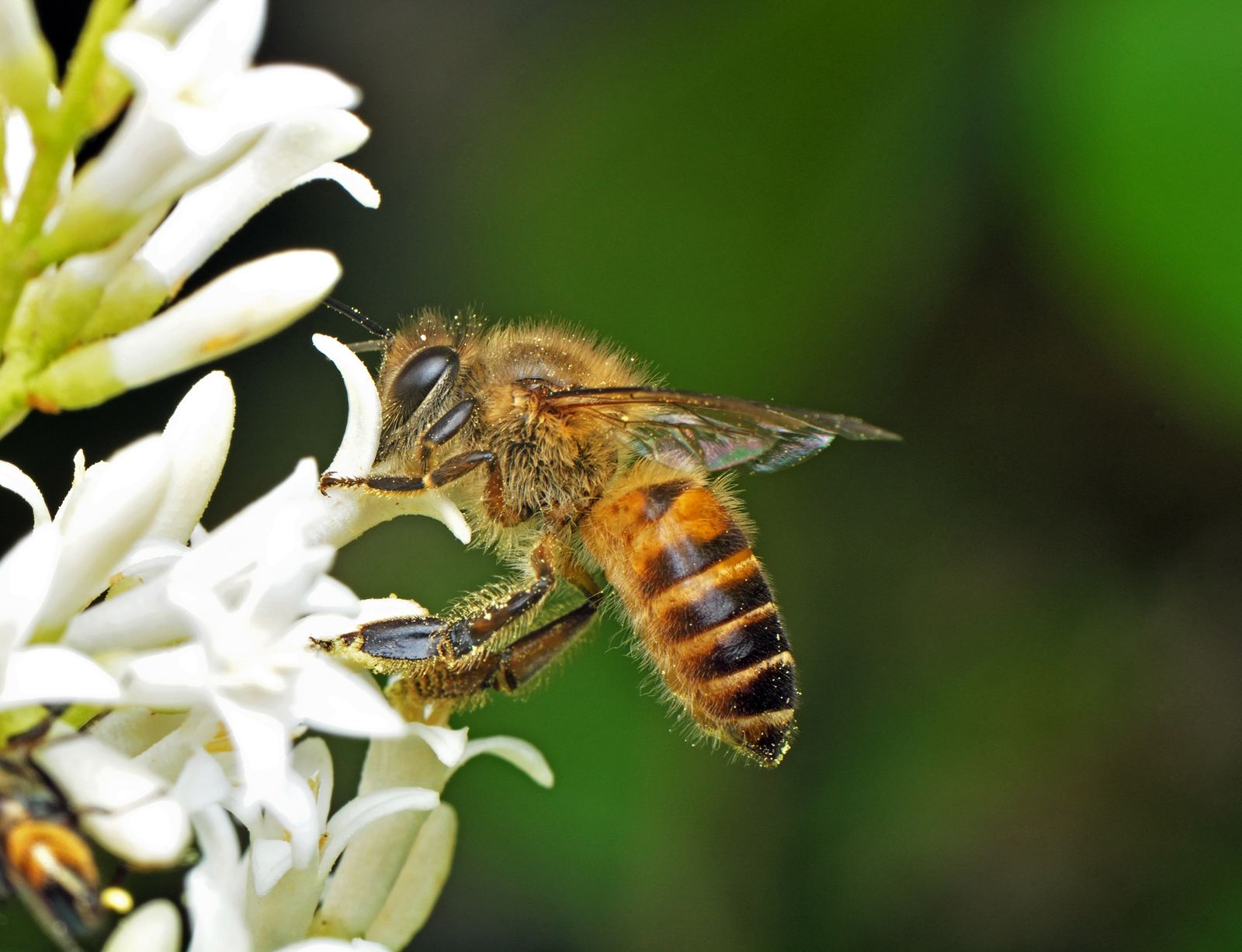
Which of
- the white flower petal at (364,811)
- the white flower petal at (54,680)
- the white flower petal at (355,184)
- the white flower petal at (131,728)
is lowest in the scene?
the white flower petal at (364,811)

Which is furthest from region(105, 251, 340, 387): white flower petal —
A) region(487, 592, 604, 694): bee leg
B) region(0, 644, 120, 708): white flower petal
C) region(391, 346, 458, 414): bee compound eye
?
region(487, 592, 604, 694): bee leg

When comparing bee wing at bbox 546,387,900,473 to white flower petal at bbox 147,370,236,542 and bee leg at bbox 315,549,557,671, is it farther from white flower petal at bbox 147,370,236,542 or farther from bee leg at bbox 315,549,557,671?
white flower petal at bbox 147,370,236,542

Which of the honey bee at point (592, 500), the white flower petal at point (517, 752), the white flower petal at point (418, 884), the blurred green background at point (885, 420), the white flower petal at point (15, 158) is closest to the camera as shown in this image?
the white flower petal at point (15, 158)

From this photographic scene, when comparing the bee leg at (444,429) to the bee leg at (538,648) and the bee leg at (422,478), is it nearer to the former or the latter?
the bee leg at (422,478)

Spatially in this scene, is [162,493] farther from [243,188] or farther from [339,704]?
[243,188]

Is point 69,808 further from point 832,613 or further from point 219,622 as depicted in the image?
point 832,613

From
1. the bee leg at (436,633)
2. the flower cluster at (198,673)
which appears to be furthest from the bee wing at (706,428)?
the flower cluster at (198,673)

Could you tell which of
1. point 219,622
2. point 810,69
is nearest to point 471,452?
point 219,622
